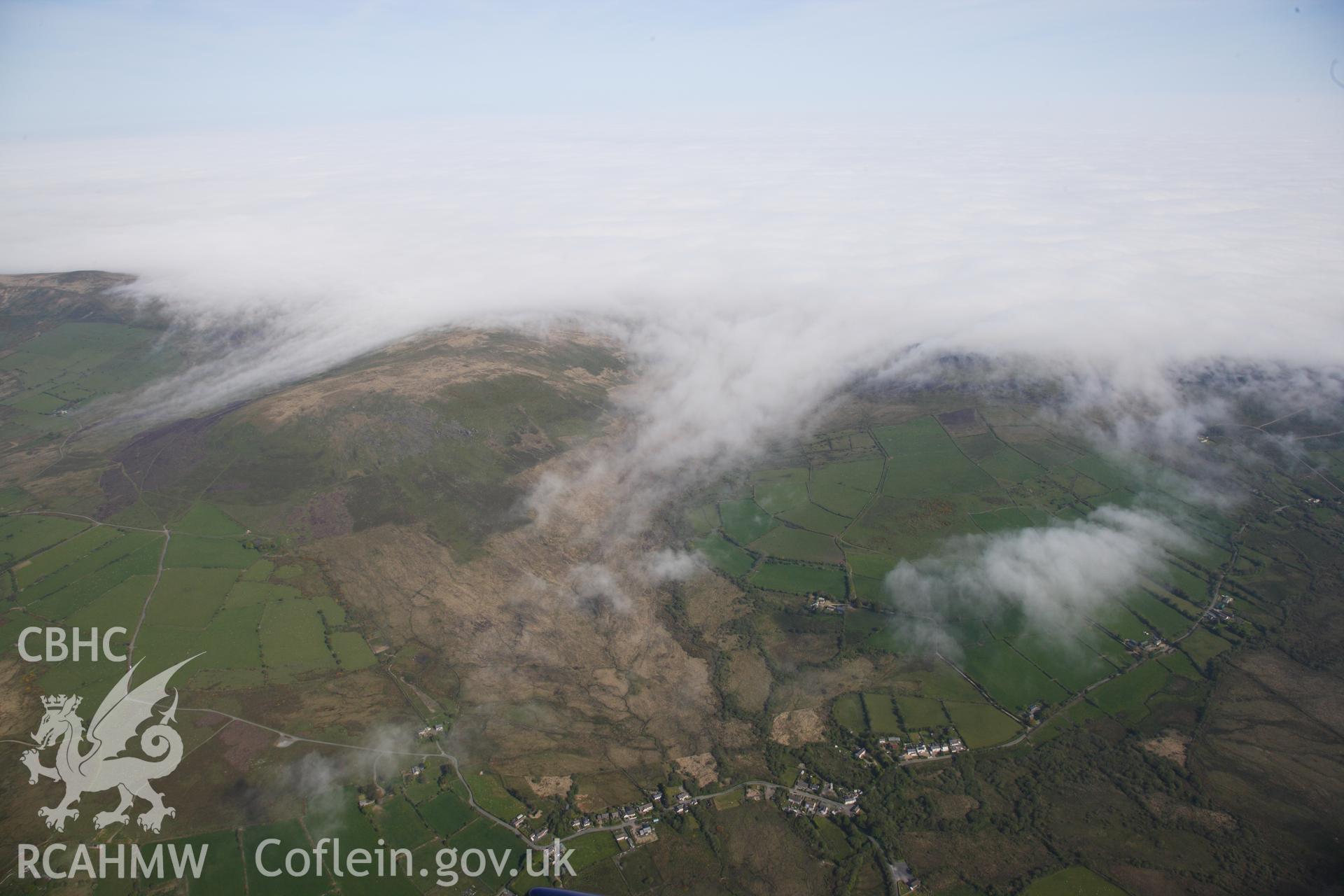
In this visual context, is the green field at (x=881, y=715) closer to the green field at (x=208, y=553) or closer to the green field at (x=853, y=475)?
the green field at (x=853, y=475)

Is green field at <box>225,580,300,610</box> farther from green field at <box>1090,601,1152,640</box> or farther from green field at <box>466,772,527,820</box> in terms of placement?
green field at <box>1090,601,1152,640</box>

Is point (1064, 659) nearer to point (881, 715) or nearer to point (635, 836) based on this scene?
point (881, 715)

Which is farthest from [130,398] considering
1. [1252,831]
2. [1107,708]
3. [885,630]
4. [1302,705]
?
[1302,705]

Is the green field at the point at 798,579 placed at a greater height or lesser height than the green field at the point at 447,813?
lesser

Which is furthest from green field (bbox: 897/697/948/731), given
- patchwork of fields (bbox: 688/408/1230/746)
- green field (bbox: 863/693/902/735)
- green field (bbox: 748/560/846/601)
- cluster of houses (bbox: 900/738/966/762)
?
green field (bbox: 748/560/846/601)

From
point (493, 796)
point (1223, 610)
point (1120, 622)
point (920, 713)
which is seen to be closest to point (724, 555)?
point (920, 713)

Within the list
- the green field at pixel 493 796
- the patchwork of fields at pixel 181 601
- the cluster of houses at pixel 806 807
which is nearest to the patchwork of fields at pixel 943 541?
the cluster of houses at pixel 806 807
